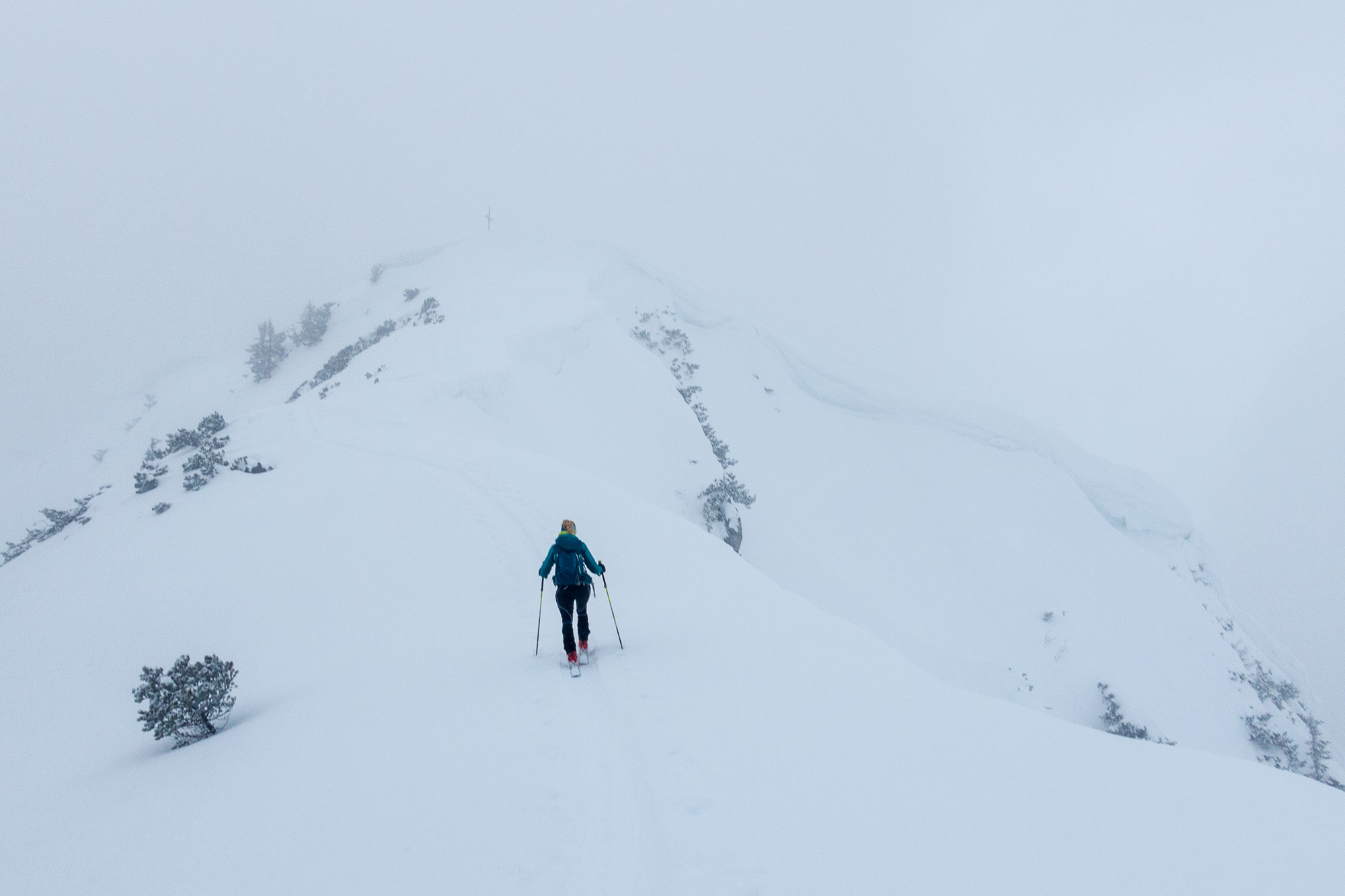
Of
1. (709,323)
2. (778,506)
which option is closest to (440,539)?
(778,506)

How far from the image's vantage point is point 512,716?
6.16 meters

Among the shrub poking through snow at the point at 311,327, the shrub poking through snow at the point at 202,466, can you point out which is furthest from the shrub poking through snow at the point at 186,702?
the shrub poking through snow at the point at 311,327

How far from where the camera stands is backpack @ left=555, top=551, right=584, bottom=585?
25.1 feet

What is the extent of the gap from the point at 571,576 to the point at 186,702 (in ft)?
16.5

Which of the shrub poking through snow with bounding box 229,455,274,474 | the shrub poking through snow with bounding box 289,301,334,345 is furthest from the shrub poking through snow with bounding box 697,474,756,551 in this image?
the shrub poking through snow with bounding box 289,301,334,345

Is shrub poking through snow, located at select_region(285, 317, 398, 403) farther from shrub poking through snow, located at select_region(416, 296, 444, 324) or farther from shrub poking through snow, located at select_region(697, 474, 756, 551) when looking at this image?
shrub poking through snow, located at select_region(697, 474, 756, 551)

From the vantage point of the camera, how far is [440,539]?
38.2 feet

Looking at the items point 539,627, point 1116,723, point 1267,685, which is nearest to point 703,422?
point 1116,723

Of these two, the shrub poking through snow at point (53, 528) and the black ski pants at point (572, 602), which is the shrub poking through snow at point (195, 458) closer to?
the shrub poking through snow at point (53, 528)

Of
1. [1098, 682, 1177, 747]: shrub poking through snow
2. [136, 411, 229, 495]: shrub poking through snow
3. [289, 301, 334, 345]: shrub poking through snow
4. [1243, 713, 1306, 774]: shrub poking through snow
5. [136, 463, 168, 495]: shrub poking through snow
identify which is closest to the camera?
[136, 411, 229, 495]: shrub poking through snow

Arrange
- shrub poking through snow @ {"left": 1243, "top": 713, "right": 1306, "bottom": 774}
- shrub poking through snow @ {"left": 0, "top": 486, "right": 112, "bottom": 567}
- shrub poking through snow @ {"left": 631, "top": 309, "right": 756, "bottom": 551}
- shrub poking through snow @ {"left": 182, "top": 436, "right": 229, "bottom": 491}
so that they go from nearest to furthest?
shrub poking through snow @ {"left": 182, "top": 436, "right": 229, "bottom": 491} < shrub poking through snow @ {"left": 0, "top": 486, "right": 112, "bottom": 567} < shrub poking through snow @ {"left": 631, "top": 309, "right": 756, "bottom": 551} < shrub poking through snow @ {"left": 1243, "top": 713, "right": 1306, "bottom": 774}

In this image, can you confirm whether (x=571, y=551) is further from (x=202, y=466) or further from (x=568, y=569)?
(x=202, y=466)

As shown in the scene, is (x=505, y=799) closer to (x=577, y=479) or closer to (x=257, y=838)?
(x=257, y=838)

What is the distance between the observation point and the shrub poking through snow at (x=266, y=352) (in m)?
Answer: 41.9
